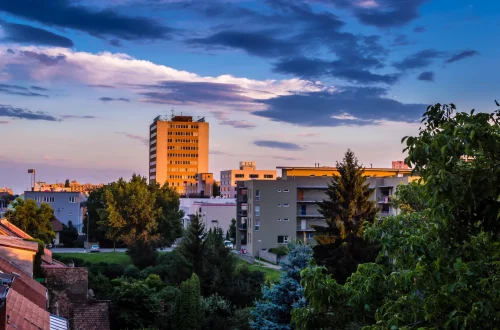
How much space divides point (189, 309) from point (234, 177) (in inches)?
5770

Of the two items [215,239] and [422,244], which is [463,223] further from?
[215,239]

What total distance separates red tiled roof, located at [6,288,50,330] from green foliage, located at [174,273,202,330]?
1623 cm

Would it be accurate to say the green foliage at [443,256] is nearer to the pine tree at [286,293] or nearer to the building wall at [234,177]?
the pine tree at [286,293]

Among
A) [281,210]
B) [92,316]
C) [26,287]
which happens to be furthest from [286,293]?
[281,210]

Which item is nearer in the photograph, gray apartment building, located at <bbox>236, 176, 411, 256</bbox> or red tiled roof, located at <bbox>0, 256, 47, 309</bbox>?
red tiled roof, located at <bbox>0, 256, 47, 309</bbox>

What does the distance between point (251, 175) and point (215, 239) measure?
137 metres

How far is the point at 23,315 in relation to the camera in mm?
14812

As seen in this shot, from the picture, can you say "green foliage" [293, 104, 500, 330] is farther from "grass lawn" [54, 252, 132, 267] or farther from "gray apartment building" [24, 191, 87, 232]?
"gray apartment building" [24, 191, 87, 232]

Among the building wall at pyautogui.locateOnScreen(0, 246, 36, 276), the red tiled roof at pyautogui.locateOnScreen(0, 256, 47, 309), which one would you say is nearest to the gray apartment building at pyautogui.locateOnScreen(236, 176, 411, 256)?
the building wall at pyautogui.locateOnScreen(0, 246, 36, 276)

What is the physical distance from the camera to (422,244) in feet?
28.3

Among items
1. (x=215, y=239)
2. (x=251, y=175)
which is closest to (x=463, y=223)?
(x=215, y=239)

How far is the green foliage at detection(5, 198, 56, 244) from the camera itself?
62.3m

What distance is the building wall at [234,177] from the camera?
588 feet

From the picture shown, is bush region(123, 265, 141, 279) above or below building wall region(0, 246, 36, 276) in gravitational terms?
below
